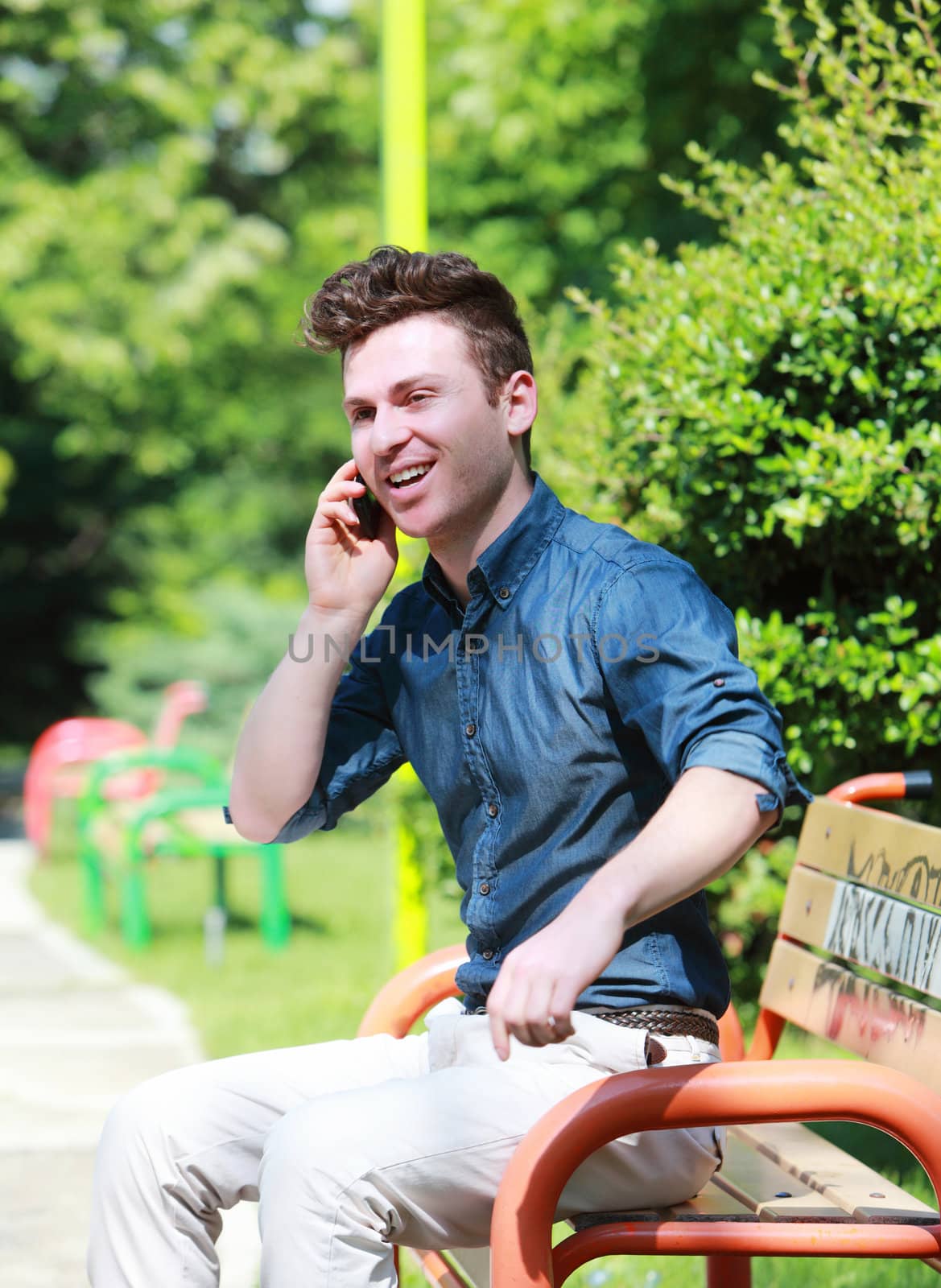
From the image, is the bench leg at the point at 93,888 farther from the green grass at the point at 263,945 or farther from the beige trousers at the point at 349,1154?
the beige trousers at the point at 349,1154

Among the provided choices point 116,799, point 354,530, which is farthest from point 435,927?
point 354,530

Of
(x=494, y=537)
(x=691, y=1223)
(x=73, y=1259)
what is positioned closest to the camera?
(x=691, y=1223)

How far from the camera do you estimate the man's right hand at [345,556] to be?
2336 mm

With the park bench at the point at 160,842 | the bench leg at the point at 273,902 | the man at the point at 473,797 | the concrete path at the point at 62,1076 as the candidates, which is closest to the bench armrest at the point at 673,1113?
the man at the point at 473,797

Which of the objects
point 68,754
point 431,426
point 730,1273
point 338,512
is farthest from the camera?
point 68,754

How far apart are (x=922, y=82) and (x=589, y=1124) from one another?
2348 mm

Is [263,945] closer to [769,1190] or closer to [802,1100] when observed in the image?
[769,1190]

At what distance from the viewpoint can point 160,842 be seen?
7.64 meters

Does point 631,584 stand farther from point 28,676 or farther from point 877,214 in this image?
point 28,676

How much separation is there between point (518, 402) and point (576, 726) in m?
0.48

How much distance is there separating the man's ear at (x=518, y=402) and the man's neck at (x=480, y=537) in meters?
0.06

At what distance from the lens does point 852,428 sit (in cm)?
321

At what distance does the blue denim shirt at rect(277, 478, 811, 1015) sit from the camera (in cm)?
191

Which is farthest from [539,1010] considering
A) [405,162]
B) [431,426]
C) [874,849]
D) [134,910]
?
[134,910]
